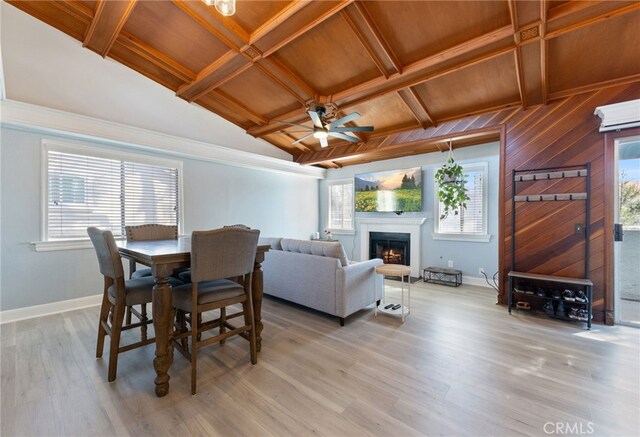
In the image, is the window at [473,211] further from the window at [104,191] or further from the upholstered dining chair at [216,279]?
the window at [104,191]

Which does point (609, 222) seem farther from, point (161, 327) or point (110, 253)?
point (110, 253)

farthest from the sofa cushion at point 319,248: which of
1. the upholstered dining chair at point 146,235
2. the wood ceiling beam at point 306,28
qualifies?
the wood ceiling beam at point 306,28

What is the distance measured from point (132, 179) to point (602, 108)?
6.04 m

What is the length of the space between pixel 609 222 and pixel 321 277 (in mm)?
3342

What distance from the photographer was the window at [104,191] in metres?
3.35

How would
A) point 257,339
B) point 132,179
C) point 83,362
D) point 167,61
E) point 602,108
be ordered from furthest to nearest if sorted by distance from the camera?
point 132,179, point 167,61, point 602,108, point 257,339, point 83,362

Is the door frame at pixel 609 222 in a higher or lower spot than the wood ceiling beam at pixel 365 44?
lower

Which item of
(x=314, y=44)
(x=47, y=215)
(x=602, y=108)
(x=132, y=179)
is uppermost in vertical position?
(x=314, y=44)

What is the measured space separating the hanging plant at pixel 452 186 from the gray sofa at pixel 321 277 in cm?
202

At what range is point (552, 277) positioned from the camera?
318cm

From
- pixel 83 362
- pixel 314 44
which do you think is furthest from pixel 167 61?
pixel 83 362

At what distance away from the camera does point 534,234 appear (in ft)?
11.2

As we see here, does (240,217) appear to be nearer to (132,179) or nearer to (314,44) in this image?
(132,179)

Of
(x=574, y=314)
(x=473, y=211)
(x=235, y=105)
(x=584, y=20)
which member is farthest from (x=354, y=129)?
(x=574, y=314)
